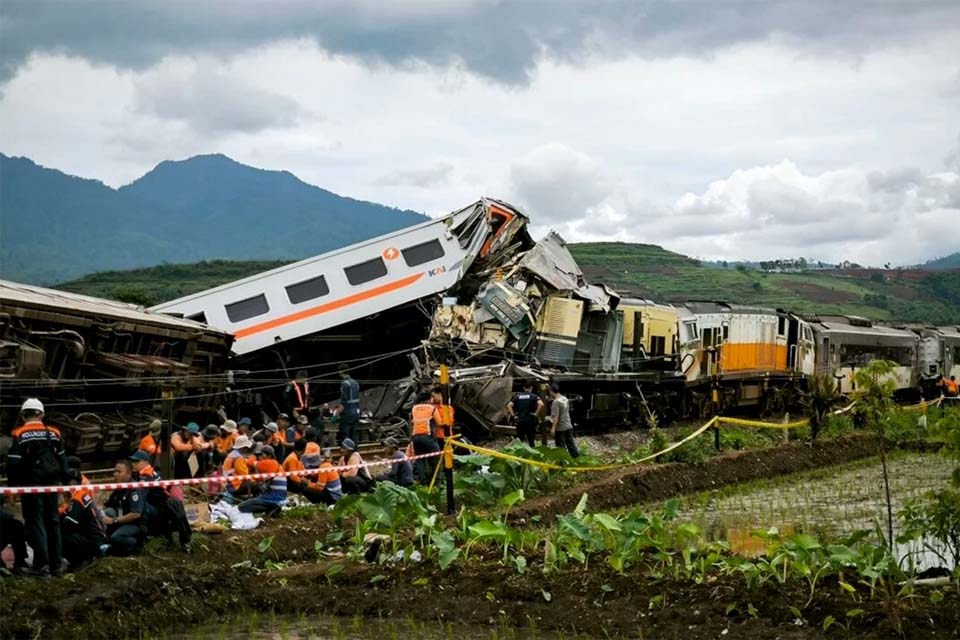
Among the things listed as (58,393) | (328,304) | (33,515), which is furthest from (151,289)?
(33,515)

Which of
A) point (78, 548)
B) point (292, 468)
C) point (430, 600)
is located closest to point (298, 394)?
point (292, 468)

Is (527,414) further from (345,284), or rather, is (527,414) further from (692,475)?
(345,284)

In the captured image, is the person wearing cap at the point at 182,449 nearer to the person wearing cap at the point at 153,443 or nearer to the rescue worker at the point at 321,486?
the person wearing cap at the point at 153,443

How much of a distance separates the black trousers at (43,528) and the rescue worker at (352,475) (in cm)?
518

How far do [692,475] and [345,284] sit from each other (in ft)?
31.9

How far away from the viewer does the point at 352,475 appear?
15.8 meters

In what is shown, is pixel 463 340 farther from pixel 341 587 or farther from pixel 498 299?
pixel 341 587

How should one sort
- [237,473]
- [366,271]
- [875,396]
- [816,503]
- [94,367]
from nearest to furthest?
[875,396], [237,473], [816,503], [94,367], [366,271]

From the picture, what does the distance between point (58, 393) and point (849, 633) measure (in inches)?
493

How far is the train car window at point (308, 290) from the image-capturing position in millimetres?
25938


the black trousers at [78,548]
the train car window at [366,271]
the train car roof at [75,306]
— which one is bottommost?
the black trousers at [78,548]

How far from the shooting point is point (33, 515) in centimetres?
1051

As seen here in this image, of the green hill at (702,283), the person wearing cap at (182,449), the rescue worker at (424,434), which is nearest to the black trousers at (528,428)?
the rescue worker at (424,434)

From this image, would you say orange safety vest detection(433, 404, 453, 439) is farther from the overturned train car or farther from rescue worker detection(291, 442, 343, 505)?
the overturned train car
